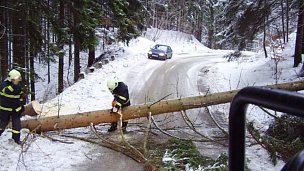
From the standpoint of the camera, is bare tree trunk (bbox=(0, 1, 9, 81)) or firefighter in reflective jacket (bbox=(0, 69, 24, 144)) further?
bare tree trunk (bbox=(0, 1, 9, 81))

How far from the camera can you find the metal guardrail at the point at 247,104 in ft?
2.53

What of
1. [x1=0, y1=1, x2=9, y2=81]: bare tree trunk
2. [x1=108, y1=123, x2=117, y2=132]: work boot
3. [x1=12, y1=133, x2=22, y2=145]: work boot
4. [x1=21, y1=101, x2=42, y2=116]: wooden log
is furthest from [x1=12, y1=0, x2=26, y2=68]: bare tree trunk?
[x1=12, y1=133, x2=22, y2=145]: work boot

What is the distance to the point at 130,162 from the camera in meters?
8.05

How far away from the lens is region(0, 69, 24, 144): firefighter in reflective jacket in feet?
27.6

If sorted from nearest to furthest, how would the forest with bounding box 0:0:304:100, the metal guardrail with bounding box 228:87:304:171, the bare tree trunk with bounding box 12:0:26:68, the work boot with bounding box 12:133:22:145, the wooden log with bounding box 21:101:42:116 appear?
the metal guardrail with bounding box 228:87:304:171 < the work boot with bounding box 12:133:22:145 < the wooden log with bounding box 21:101:42:116 < the forest with bounding box 0:0:304:100 < the bare tree trunk with bounding box 12:0:26:68

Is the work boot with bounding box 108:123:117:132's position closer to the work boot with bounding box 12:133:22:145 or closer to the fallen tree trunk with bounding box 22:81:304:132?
the fallen tree trunk with bounding box 22:81:304:132

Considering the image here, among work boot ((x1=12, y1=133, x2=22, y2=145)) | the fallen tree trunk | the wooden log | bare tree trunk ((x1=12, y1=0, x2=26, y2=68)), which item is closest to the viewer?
work boot ((x1=12, y1=133, x2=22, y2=145))

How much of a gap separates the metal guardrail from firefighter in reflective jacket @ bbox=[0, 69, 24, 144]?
A: 8109 mm

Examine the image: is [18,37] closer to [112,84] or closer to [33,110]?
[33,110]

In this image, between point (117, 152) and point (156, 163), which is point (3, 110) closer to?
point (117, 152)

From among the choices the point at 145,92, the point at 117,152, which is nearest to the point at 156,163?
the point at 117,152

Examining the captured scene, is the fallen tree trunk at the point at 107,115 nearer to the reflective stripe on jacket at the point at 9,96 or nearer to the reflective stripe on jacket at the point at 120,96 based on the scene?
the reflective stripe on jacket at the point at 120,96

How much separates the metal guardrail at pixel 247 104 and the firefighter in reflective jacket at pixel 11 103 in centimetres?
811

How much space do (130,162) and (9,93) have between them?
317 centimetres
